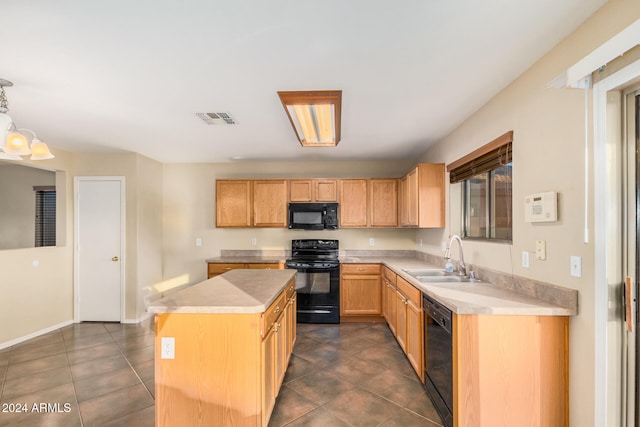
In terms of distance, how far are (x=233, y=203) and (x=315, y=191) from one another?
1290mm

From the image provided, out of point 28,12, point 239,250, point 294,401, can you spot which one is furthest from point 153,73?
point 239,250

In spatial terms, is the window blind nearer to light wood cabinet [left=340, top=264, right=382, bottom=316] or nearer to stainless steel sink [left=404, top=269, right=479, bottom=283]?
stainless steel sink [left=404, top=269, right=479, bottom=283]

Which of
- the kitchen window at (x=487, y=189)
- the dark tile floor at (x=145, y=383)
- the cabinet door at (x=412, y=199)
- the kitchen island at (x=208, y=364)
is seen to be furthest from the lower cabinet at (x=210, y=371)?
the cabinet door at (x=412, y=199)

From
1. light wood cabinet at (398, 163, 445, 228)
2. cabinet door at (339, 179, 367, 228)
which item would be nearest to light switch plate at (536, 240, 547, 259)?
light wood cabinet at (398, 163, 445, 228)

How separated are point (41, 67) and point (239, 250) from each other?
3454 millimetres

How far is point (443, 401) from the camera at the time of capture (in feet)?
6.75

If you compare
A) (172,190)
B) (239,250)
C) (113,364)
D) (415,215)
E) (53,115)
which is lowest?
(113,364)

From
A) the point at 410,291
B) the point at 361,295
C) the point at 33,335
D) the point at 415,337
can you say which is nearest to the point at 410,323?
the point at 415,337

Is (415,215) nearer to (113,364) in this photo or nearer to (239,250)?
(239,250)

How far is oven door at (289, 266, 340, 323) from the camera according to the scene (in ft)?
13.9

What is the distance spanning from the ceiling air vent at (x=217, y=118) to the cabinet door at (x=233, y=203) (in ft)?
5.43

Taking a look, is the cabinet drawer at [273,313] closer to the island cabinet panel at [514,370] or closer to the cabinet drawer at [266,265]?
the island cabinet panel at [514,370]

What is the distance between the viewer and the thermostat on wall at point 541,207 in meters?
1.79

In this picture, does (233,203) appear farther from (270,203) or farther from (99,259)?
(99,259)
